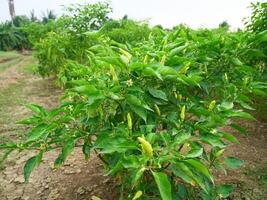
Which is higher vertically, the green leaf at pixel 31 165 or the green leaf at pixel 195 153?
the green leaf at pixel 195 153

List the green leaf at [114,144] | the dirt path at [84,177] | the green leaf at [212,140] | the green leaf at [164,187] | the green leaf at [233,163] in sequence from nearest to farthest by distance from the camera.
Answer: the green leaf at [164,187], the green leaf at [114,144], the green leaf at [212,140], the green leaf at [233,163], the dirt path at [84,177]

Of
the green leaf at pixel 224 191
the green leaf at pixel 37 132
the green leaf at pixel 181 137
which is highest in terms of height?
the green leaf at pixel 181 137

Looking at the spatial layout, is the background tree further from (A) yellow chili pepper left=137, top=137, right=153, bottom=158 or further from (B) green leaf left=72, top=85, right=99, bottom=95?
(A) yellow chili pepper left=137, top=137, right=153, bottom=158

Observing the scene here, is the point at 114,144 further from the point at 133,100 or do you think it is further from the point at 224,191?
the point at 224,191

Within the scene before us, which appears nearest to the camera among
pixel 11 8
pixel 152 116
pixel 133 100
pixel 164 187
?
pixel 164 187

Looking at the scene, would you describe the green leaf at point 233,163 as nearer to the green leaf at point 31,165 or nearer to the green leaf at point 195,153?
the green leaf at point 195,153

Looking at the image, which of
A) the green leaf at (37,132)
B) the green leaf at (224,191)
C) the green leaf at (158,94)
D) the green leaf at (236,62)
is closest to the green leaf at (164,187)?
the green leaf at (158,94)

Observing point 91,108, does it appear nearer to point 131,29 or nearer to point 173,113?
point 173,113

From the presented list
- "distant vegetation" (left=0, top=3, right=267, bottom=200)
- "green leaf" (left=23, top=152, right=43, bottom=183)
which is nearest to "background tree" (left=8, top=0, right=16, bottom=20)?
"distant vegetation" (left=0, top=3, right=267, bottom=200)

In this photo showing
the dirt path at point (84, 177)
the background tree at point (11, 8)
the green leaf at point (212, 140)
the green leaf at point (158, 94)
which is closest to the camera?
the green leaf at point (212, 140)

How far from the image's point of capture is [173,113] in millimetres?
1646

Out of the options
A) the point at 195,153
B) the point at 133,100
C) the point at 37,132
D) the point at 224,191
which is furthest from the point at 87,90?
the point at 224,191

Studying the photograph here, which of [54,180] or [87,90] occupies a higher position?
[87,90]

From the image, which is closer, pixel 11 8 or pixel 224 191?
pixel 224 191
